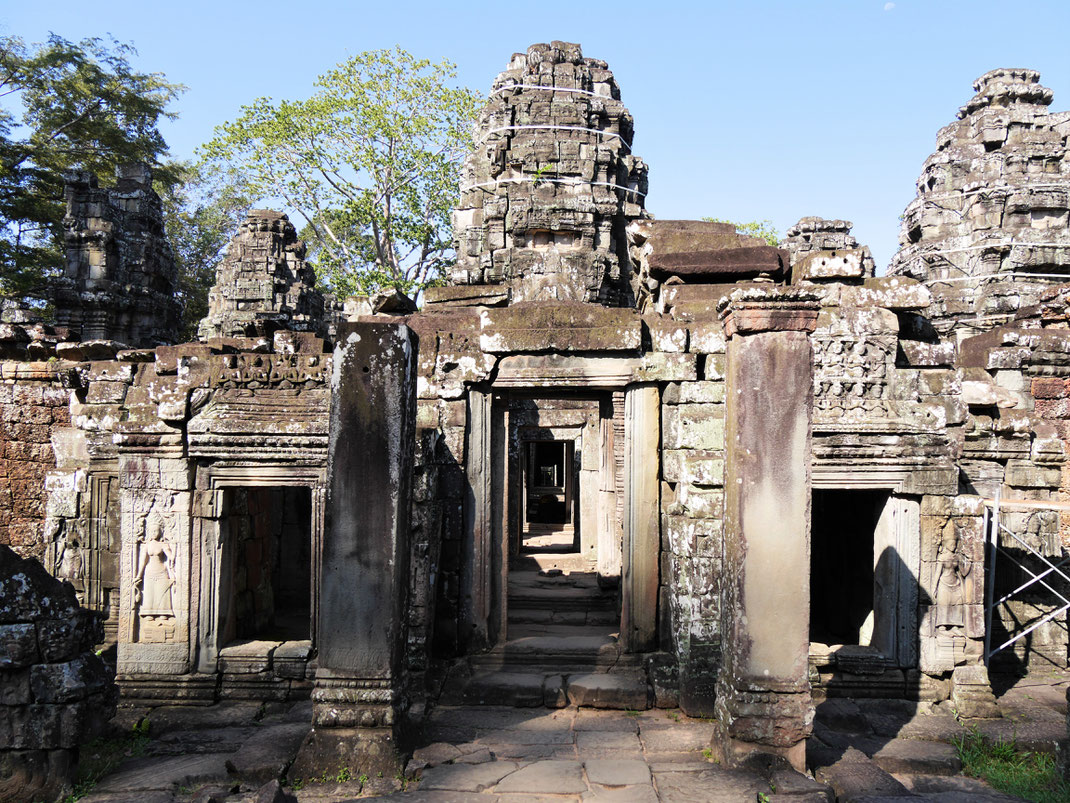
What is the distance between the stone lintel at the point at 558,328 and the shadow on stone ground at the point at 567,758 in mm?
2899

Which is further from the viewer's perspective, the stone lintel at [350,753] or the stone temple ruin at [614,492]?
the stone temple ruin at [614,492]

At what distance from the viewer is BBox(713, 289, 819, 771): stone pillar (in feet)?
14.8

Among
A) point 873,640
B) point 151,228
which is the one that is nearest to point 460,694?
point 873,640

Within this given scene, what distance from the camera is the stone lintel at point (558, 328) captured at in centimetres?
623

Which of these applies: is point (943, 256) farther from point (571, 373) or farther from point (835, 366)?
point (571, 373)

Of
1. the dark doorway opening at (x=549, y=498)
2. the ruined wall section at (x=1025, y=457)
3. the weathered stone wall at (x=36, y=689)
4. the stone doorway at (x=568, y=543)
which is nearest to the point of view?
the weathered stone wall at (x=36, y=689)

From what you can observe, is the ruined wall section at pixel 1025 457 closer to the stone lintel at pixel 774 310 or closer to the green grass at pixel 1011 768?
the green grass at pixel 1011 768

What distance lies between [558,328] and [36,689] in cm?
428

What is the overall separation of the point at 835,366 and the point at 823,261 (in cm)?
93

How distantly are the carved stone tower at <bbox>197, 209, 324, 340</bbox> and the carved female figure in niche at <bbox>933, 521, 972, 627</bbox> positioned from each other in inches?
531

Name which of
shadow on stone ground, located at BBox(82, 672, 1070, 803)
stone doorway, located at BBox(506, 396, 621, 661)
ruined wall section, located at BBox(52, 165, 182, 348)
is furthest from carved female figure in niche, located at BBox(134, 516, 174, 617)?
ruined wall section, located at BBox(52, 165, 182, 348)

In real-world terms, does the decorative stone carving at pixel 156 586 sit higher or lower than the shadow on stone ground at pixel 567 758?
higher

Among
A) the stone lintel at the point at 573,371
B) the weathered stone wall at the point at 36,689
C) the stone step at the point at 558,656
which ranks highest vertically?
the stone lintel at the point at 573,371

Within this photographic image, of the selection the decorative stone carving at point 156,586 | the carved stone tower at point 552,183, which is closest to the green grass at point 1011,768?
the decorative stone carving at point 156,586
